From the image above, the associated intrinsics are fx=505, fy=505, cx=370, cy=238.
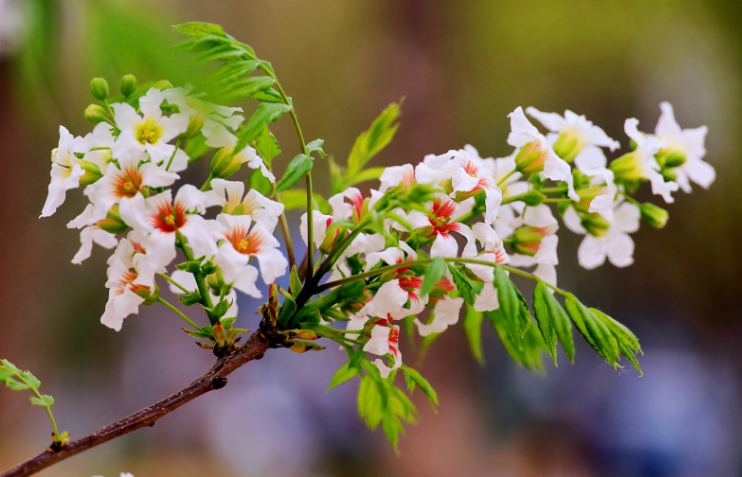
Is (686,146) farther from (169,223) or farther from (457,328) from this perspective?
(457,328)

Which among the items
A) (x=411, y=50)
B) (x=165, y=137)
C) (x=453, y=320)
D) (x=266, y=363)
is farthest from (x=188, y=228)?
(x=411, y=50)

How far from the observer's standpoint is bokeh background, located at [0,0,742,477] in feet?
3.54

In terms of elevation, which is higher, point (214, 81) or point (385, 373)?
point (214, 81)

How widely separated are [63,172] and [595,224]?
0.39m

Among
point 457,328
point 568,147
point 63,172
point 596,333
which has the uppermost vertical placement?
point 63,172

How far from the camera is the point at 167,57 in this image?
210 millimetres

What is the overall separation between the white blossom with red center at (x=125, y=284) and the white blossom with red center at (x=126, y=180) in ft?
0.10

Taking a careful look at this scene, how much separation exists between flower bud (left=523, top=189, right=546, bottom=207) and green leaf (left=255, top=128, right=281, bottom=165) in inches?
7.4

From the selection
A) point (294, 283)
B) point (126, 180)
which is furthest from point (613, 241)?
point (126, 180)

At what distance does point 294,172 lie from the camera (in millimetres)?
292

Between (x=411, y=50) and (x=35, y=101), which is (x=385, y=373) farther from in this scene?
(x=411, y=50)

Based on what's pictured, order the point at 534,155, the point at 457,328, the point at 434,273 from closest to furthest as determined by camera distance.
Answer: the point at 434,273 → the point at 534,155 → the point at 457,328

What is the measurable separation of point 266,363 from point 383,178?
3.02 ft

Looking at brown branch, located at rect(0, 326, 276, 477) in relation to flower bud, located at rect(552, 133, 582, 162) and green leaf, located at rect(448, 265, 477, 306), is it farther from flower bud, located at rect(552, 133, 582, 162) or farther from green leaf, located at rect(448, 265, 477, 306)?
flower bud, located at rect(552, 133, 582, 162)
